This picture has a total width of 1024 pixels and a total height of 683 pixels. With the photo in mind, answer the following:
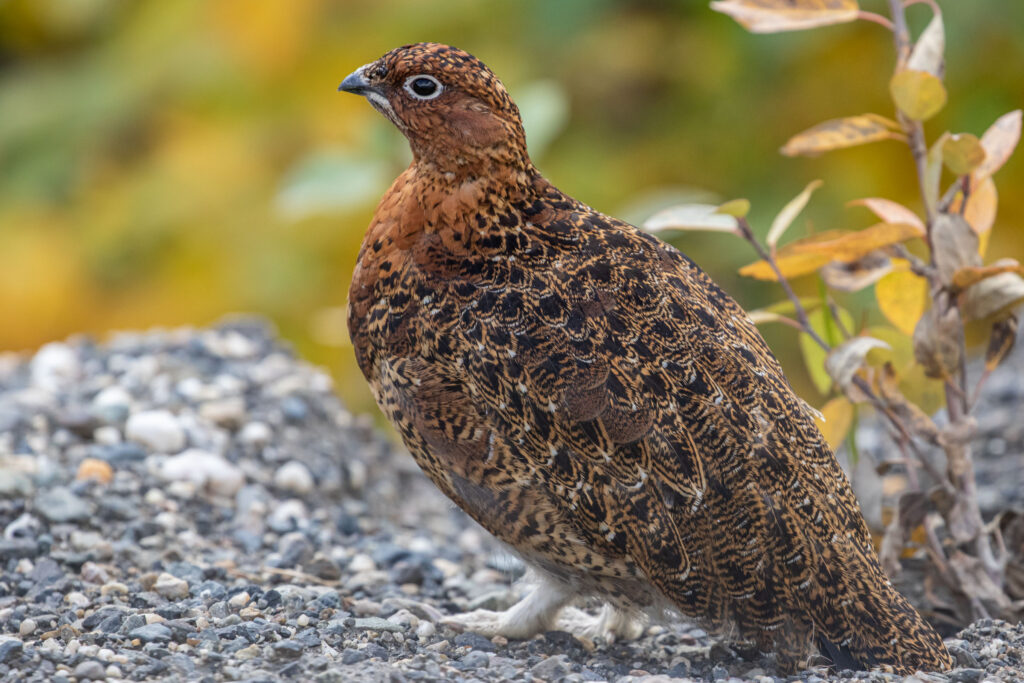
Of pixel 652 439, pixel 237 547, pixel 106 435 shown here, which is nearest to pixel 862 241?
pixel 652 439

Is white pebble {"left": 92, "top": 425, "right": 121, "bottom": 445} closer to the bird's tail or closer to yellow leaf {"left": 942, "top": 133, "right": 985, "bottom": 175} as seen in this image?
the bird's tail

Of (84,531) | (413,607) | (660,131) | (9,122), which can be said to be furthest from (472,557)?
(9,122)

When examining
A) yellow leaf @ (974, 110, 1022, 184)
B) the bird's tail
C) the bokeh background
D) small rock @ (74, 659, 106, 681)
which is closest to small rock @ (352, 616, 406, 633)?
small rock @ (74, 659, 106, 681)

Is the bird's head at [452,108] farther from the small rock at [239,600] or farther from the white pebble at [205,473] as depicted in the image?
the white pebble at [205,473]

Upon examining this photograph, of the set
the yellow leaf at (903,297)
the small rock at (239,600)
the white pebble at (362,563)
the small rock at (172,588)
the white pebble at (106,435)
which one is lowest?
the small rock at (239,600)

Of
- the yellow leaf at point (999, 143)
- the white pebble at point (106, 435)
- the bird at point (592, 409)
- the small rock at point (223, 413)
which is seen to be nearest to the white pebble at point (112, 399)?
the white pebble at point (106, 435)

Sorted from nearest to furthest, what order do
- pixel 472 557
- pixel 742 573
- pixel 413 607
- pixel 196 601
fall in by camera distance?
pixel 742 573, pixel 196 601, pixel 413 607, pixel 472 557

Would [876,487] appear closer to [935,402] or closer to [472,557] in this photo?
[935,402]
